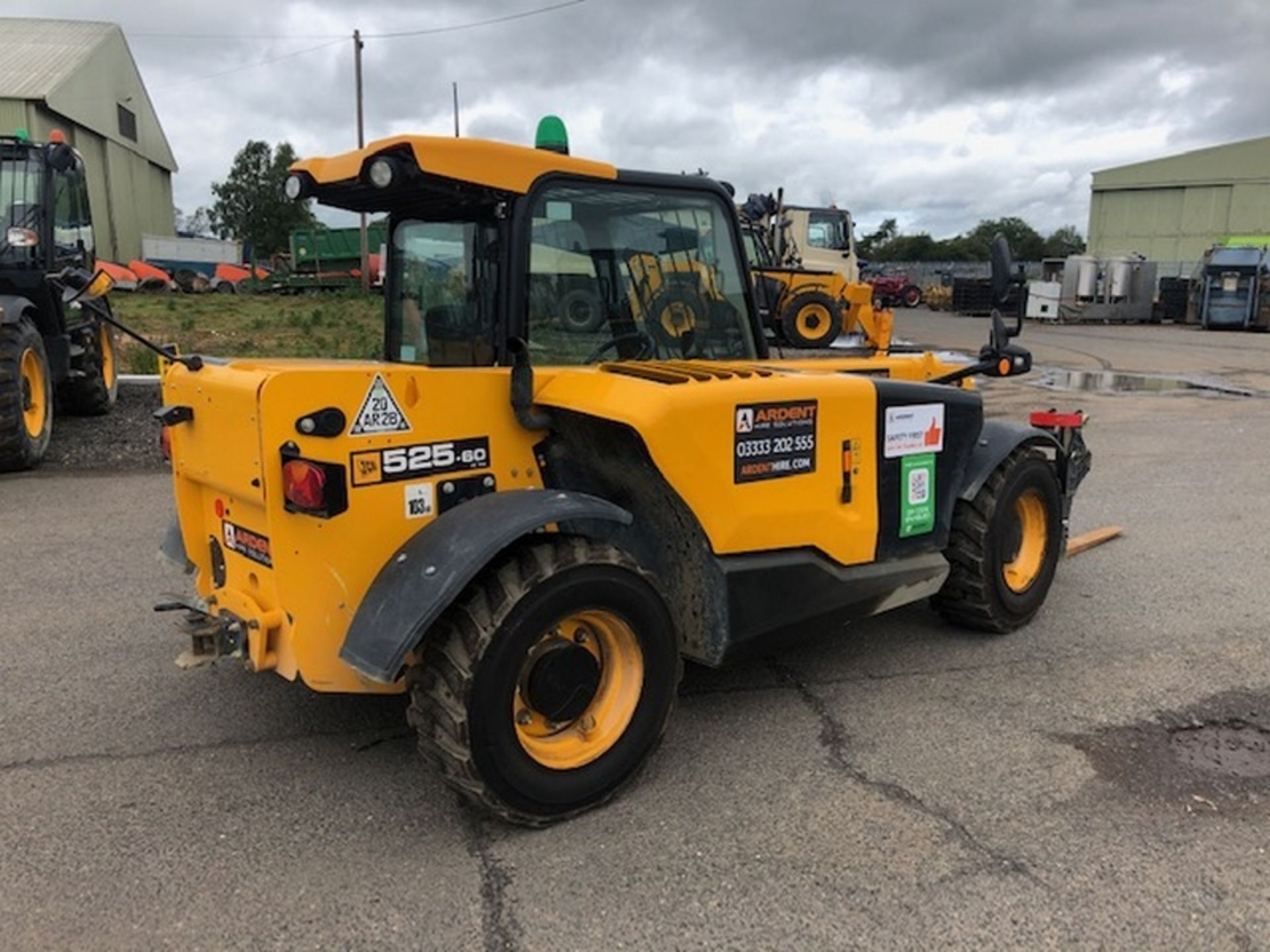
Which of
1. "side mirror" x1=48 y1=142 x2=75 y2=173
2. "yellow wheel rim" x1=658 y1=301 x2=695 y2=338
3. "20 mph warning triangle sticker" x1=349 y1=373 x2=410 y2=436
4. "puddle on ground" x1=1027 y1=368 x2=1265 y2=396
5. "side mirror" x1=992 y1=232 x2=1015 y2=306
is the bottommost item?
"puddle on ground" x1=1027 y1=368 x2=1265 y2=396

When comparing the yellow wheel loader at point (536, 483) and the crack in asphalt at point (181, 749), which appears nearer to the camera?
the yellow wheel loader at point (536, 483)

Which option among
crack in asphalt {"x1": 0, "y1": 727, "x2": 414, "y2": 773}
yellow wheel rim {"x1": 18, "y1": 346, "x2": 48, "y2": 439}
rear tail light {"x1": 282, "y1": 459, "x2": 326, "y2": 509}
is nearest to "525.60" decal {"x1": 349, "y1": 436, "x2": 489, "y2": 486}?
rear tail light {"x1": 282, "y1": 459, "x2": 326, "y2": 509}

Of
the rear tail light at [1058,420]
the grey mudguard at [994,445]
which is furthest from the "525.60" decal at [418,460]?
the rear tail light at [1058,420]

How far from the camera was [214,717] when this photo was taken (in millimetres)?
3795

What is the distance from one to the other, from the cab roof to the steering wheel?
0.59 m

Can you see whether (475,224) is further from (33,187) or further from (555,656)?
(33,187)

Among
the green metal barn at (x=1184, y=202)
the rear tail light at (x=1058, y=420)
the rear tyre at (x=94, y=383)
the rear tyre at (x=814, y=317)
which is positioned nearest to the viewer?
the rear tail light at (x=1058, y=420)

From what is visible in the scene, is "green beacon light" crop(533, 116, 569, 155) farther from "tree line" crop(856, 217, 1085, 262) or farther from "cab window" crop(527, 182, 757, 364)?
"tree line" crop(856, 217, 1085, 262)

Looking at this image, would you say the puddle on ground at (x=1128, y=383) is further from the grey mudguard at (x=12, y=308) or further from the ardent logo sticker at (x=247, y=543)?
the ardent logo sticker at (x=247, y=543)

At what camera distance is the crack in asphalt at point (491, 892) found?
257 centimetres

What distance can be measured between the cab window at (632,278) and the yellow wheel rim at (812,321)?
10.5 metres

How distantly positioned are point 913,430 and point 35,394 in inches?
303

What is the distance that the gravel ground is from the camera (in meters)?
8.63

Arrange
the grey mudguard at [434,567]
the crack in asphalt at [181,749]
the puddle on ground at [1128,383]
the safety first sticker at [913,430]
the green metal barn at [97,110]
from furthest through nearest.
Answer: the green metal barn at [97,110] < the puddle on ground at [1128,383] < the safety first sticker at [913,430] < the crack in asphalt at [181,749] < the grey mudguard at [434,567]
